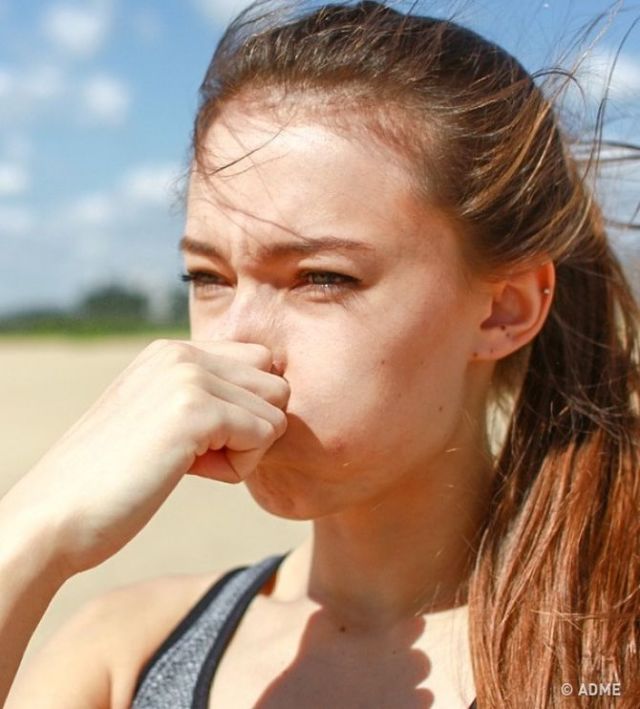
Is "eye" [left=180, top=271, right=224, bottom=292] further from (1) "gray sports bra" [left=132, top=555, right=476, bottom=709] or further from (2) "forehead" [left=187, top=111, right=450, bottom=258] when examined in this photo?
(1) "gray sports bra" [left=132, top=555, right=476, bottom=709]

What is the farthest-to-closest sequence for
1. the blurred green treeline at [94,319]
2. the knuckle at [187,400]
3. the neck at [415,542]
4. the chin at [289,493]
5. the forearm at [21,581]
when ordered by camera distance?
the blurred green treeline at [94,319] < the neck at [415,542] < the chin at [289,493] < the knuckle at [187,400] < the forearm at [21,581]

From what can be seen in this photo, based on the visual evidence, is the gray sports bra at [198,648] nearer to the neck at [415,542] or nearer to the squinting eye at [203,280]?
the neck at [415,542]

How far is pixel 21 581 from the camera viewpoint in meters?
2.03

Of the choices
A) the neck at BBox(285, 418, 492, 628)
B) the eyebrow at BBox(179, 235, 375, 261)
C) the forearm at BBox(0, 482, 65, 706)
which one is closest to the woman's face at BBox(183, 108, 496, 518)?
the eyebrow at BBox(179, 235, 375, 261)

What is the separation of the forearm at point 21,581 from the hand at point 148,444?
0.02 m

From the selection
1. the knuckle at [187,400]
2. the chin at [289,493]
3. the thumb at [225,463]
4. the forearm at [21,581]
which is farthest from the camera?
the chin at [289,493]

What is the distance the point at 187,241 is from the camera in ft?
8.54

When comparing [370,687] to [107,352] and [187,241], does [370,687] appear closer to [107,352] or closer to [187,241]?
[187,241]

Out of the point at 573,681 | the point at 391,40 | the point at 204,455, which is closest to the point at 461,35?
the point at 391,40

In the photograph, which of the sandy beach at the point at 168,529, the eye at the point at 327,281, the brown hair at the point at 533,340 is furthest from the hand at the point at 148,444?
the sandy beach at the point at 168,529

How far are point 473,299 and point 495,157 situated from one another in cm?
39

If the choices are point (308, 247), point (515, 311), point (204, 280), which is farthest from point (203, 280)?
point (515, 311)

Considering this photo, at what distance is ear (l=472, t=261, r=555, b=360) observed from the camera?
8.80 feet

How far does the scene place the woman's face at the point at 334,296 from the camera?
7.80ft
